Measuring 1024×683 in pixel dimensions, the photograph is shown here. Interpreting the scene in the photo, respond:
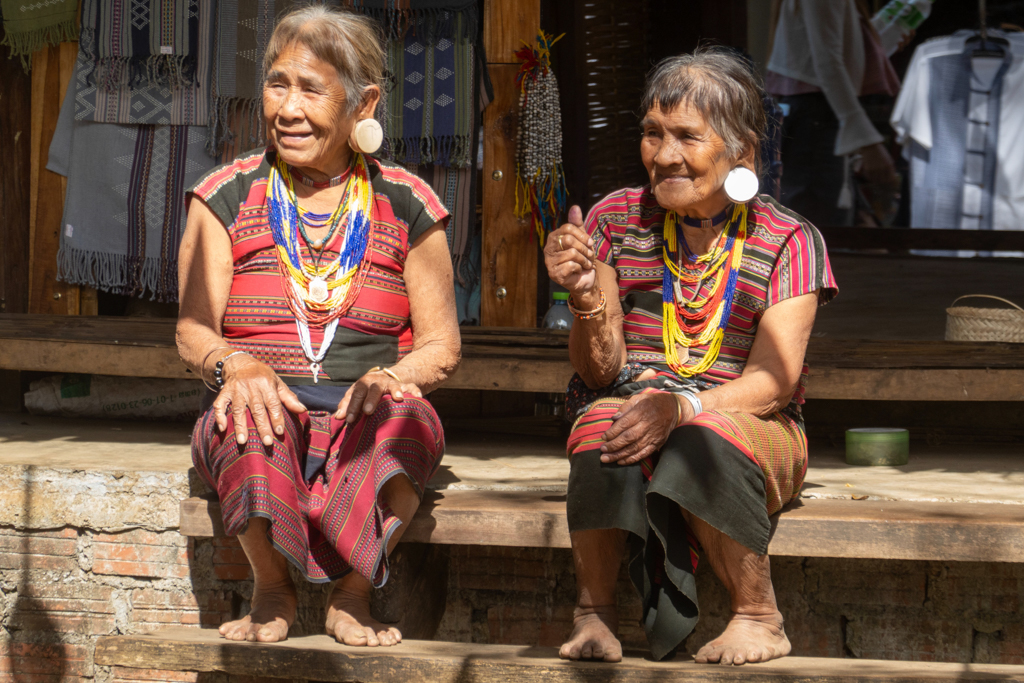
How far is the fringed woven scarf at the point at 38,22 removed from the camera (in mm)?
4332

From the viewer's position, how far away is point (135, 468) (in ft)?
10.3

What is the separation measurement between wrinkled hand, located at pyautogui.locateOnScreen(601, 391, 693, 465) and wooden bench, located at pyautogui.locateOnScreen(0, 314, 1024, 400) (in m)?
1.31

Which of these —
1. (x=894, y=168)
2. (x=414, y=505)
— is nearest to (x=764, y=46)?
(x=894, y=168)

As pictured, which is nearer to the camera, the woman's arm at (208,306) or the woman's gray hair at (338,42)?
the woman's arm at (208,306)

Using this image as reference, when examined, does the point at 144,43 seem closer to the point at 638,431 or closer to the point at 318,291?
the point at 318,291

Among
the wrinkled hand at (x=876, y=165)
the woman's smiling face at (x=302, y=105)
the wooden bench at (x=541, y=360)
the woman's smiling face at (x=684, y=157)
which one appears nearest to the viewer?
the woman's smiling face at (x=684, y=157)

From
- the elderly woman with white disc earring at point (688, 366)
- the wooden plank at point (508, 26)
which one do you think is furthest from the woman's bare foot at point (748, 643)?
the wooden plank at point (508, 26)

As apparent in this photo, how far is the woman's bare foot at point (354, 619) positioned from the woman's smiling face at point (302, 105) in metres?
1.20

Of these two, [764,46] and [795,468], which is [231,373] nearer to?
[795,468]

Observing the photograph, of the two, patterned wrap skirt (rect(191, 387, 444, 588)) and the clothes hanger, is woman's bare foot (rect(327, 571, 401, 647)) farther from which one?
the clothes hanger

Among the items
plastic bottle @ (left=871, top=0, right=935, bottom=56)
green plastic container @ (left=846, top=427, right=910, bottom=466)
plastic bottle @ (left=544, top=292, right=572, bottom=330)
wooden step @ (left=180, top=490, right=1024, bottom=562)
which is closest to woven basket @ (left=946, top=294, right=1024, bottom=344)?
green plastic container @ (left=846, top=427, right=910, bottom=466)

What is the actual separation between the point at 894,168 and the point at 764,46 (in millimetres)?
1253

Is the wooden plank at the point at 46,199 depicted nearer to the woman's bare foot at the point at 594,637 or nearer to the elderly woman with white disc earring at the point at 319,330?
the elderly woman with white disc earring at the point at 319,330

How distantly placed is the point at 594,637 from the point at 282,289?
129cm
